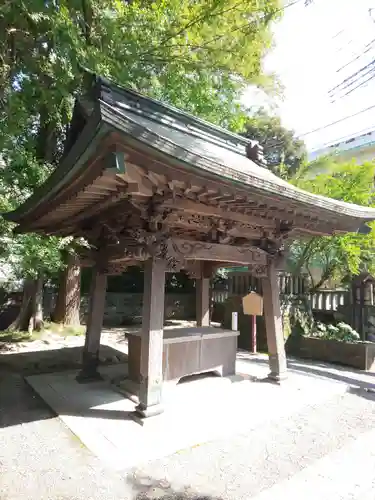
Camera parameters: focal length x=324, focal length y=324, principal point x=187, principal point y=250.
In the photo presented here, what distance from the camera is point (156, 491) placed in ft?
9.30

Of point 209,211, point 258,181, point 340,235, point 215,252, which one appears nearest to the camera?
point 258,181

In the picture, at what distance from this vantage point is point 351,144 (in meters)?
22.5

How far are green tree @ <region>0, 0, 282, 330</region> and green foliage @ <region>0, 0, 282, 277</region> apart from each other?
2cm

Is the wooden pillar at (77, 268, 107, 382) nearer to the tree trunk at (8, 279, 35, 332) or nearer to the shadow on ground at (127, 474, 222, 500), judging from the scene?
the shadow on ground at (127, 474, 222, 500)

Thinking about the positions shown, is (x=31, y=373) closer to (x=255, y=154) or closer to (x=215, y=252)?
(x=215, y=252)

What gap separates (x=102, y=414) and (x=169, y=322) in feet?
30.0

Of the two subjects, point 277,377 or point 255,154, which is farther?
point 255,154

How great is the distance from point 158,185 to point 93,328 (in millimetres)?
3304

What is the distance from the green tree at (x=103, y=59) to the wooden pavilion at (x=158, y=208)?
43.0 inches

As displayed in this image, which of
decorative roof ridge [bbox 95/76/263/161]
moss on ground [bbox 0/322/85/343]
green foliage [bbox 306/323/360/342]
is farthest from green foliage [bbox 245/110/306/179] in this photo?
moss on ground [bbox 0/322/85/343]

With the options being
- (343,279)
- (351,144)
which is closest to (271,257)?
(343,279)

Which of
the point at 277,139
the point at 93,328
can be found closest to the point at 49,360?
the point at 93,328

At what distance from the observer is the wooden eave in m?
3.01

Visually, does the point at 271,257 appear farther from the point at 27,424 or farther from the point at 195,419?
the point at 27,424
